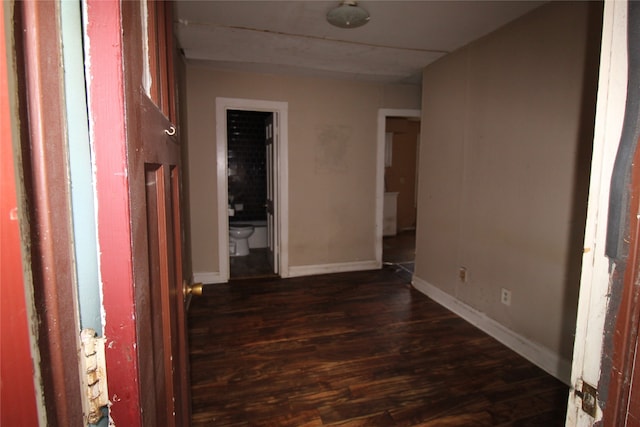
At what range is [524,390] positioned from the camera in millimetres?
1927

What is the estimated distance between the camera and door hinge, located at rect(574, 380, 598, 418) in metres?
0.61

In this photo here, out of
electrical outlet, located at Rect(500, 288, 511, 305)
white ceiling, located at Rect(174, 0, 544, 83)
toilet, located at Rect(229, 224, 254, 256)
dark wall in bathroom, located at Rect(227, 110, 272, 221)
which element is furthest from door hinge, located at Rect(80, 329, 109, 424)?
dark wall in bathroom, located at Rect(227, 110, 272, 221)

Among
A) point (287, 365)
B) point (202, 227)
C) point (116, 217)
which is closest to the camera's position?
point (116, 217)

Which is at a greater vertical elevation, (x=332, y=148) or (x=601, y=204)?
(x=332, y=148)

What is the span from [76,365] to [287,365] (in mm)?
1954

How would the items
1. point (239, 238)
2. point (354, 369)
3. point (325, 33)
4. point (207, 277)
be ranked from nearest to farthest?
point (354, 369) < point (325, 33) < point (207, 277) < point (239, 238)

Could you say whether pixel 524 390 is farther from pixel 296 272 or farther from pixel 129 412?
pixel 296 272

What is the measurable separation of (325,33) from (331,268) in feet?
8.64

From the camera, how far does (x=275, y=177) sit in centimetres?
388

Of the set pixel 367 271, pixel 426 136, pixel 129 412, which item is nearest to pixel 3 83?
pixel 129 412

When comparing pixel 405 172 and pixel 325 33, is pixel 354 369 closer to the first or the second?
pixel 325 33

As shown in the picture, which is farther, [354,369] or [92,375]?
[354,369]

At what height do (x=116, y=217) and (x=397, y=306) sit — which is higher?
(x=116, y=217)

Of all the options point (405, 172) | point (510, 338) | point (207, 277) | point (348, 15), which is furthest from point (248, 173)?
point (510, 338)
